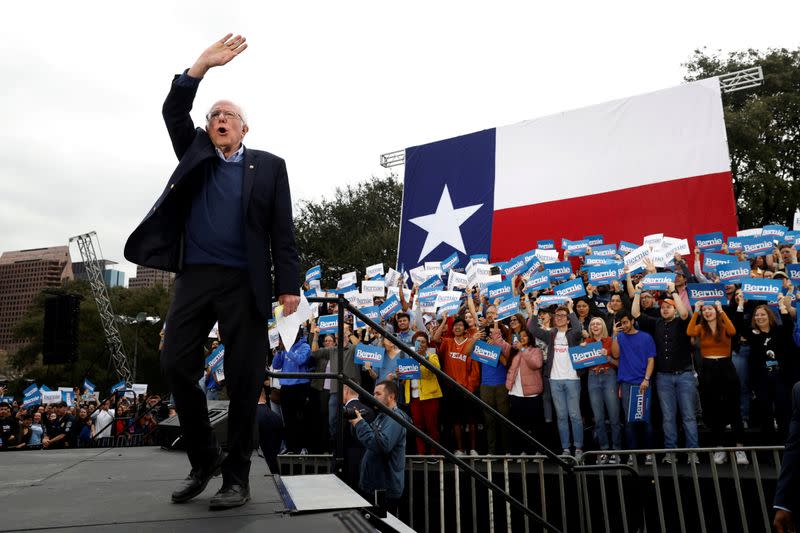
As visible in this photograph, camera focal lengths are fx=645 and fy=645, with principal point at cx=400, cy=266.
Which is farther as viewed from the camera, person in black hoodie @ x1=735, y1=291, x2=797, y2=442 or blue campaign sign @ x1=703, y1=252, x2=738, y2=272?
blue campaign sign @ x1=703, y1=252, x2=738, y2=272

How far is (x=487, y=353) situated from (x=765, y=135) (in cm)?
1743

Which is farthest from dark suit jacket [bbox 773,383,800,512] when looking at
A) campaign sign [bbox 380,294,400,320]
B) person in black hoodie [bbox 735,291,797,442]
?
campaign sign [bbox 380,294,400,320]

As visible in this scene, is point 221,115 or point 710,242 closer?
point 221,115

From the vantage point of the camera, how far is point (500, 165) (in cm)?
1420

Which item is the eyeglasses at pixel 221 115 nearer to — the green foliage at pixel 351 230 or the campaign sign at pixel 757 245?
the campaign sign at pixel 757 245

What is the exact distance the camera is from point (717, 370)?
6789 mm

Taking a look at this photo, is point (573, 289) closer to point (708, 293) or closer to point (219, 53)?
point (708, 293)

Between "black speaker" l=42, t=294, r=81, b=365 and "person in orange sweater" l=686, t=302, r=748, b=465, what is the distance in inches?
482

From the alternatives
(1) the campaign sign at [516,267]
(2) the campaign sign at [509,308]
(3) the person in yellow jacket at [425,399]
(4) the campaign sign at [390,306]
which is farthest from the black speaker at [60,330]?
(2) the campaign sign at [509,308]

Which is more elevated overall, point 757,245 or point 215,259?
point 757,245

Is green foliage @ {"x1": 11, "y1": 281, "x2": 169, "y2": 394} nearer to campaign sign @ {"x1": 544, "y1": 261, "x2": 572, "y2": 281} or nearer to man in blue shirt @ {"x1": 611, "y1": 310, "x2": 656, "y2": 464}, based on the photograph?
campaign sign @ {"x1": 544, "y1": 261, "x2": 572, "y2": 281}

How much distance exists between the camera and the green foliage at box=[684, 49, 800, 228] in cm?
1945

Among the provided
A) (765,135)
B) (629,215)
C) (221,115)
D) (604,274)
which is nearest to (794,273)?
(604,274)

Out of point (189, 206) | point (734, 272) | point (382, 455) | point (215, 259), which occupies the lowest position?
point (382, 455)
